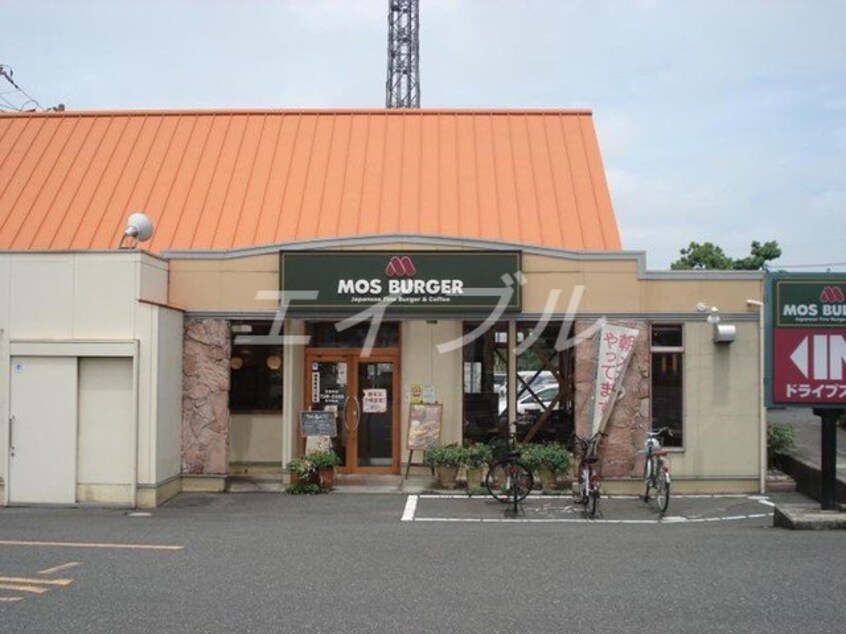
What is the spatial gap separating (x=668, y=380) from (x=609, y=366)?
1160mm

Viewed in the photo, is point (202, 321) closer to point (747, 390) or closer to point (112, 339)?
point (112, 339)

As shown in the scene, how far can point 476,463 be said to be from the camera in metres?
15.1

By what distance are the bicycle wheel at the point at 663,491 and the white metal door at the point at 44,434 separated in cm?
888

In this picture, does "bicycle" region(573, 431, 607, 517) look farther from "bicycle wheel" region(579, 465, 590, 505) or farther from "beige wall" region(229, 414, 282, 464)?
"beige wall" region(229, 414, 282, 464)

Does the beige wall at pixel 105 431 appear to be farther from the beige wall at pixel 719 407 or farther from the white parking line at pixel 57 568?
the beige wall at pixel 719 407

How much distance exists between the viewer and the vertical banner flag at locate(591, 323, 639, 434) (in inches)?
589

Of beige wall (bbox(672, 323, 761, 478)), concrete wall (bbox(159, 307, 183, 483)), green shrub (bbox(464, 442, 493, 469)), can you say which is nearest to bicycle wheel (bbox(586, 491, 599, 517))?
green shrub (bbox(464, 442, 493, 469))

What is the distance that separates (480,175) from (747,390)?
24.1 ft

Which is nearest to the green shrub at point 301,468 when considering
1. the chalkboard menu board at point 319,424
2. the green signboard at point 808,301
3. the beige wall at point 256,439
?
the chalkboard menu board at point 319,424

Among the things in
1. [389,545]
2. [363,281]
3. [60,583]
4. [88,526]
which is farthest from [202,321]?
[60,583]

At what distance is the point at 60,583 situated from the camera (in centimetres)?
829

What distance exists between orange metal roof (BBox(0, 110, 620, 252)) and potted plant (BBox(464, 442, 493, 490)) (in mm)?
4358

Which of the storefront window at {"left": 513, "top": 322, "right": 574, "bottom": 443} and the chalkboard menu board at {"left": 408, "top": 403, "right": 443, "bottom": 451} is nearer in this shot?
the chalkboard menu board at {"left": 408, "top": 403, "right": 443, "bottom": 451}

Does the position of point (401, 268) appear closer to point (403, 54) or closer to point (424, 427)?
point (424, 427)
